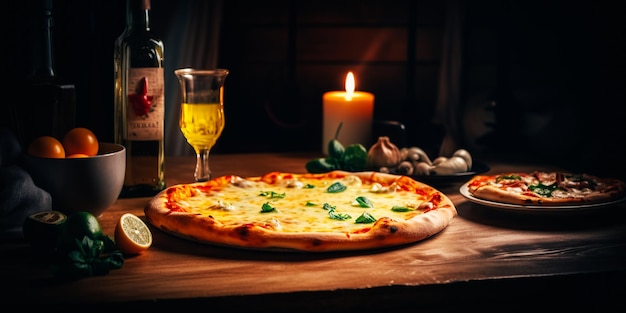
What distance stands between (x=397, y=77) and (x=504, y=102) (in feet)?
1.68

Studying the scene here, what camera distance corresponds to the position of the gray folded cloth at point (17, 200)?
1347mm

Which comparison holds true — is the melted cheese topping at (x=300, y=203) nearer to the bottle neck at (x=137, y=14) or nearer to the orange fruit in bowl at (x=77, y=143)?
the orange fruit in bowl at (x=77, y=143)

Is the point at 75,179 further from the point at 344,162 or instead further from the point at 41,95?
the point at 344,162

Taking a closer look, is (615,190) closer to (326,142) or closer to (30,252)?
(326,142)

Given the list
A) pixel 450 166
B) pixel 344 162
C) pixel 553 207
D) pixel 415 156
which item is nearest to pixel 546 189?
pixel 553 207

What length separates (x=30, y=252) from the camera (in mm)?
1291

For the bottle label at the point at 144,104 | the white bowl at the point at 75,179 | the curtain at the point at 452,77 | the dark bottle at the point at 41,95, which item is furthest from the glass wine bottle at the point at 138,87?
the curtain at the point at 452,77

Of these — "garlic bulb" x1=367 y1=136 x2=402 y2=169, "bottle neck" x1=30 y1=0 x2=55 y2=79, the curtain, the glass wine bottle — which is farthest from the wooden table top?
the curtain

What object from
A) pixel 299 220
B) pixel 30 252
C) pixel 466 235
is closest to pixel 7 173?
pixel 30 252

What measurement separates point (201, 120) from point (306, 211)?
39 cm

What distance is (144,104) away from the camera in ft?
5.43

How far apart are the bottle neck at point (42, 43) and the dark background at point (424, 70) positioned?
0.49 m

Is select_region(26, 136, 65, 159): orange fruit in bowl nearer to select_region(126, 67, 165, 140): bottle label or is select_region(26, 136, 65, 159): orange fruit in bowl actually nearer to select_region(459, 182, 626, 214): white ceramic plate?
select_region(126, 67, 165, 140): bottle label

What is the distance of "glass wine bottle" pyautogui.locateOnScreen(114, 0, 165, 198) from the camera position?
5.43ft
